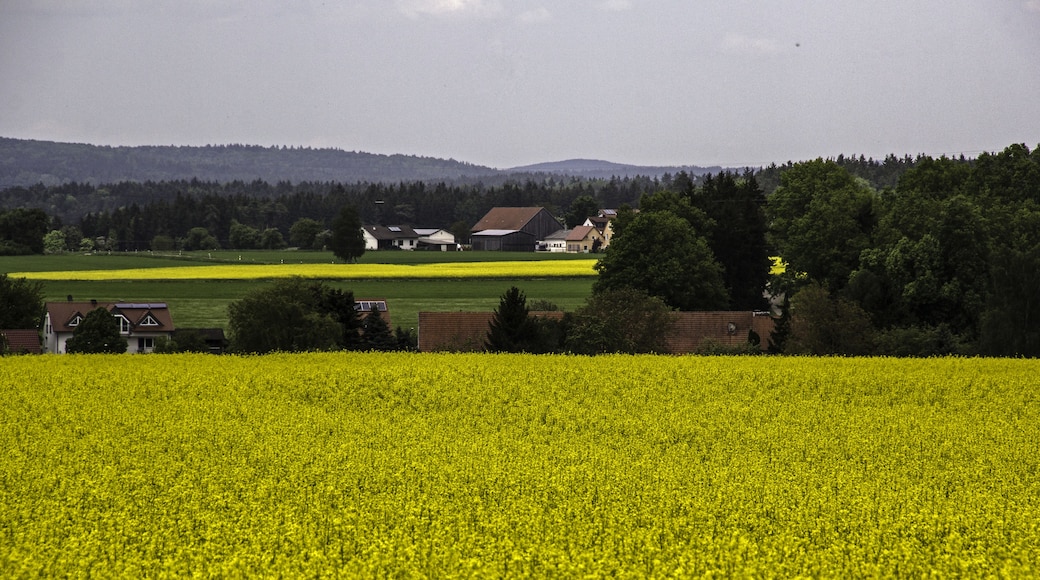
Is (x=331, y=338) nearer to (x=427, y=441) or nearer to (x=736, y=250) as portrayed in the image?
(x=427, y=441)

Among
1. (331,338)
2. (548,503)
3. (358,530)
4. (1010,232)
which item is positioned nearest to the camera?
(358,530)

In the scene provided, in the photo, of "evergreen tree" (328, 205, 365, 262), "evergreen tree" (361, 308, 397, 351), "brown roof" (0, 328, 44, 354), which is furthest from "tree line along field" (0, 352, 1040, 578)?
"evergreen tree" (328, 205, 365, 262)

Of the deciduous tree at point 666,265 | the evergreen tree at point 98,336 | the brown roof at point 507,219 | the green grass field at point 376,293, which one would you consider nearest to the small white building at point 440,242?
the brown roof at point 507,219

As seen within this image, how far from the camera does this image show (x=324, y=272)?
9725 cm

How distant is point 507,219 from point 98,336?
411ft

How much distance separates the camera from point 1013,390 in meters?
28.4

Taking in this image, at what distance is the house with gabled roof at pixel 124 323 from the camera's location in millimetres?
59469

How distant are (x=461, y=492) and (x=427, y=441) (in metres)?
4.08

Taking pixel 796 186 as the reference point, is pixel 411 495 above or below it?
below

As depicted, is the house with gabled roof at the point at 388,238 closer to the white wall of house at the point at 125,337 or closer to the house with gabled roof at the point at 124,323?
the house with gabled roof at the point at 124,323

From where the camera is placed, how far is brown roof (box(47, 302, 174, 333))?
196ft

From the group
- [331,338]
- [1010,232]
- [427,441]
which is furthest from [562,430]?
[1010,232]

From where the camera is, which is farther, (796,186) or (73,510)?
(796,186)

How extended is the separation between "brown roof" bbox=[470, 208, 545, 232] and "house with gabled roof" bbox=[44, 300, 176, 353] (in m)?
107
